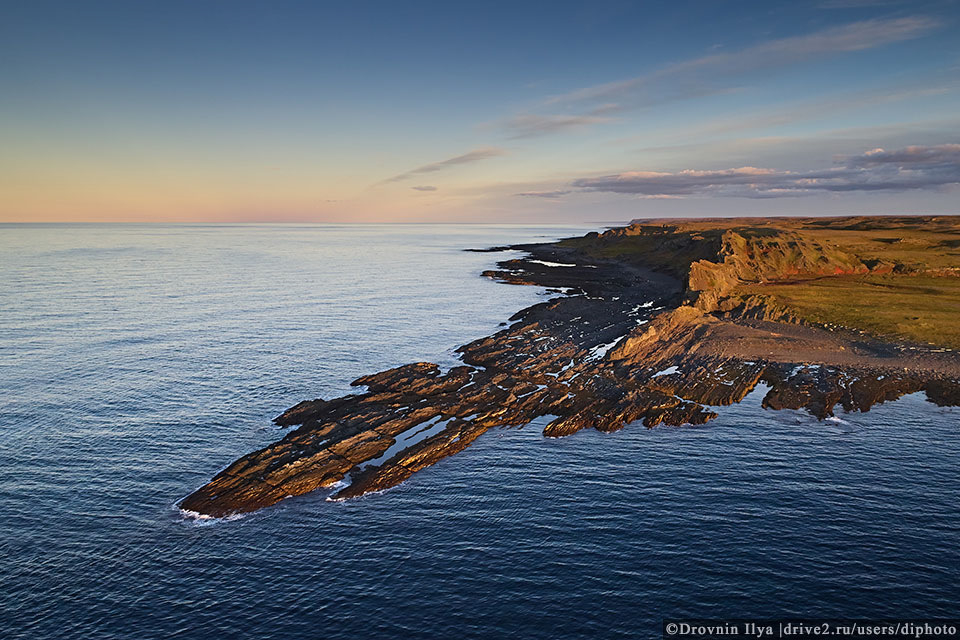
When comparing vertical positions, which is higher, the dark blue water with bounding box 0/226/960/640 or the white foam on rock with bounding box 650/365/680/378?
the white foam on rock with bounding box 650/365/680/378

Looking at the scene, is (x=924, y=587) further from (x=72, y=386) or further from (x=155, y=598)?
(x=72, y=386)

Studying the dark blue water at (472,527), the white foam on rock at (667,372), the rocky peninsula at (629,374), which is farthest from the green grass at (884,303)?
the white foam on rock at (667,372)

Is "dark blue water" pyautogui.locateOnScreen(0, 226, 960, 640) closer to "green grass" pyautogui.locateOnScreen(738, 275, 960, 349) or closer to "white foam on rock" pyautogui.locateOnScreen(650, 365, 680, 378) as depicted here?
"white foam on rock" pyautogui.locateOnScreen(650, 365, 680, 378)

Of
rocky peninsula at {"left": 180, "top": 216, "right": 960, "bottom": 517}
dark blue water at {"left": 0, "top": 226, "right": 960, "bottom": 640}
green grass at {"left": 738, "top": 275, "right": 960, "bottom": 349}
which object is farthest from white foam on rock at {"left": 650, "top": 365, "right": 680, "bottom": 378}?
green grass at {"left": 738, "top": 275, "right": 960, "bottom": 349}

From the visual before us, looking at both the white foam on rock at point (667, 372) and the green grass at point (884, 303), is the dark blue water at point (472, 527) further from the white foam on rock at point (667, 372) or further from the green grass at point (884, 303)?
the green grass at point (884, 303)

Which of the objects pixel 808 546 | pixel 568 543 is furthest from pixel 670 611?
pixel 808 546

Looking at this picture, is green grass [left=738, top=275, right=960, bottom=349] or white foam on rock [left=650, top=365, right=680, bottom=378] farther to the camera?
green grass [left=738, top=275, right=960, bottom=349]

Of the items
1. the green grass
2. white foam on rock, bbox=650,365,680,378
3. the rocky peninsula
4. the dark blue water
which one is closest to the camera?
the dark blue water

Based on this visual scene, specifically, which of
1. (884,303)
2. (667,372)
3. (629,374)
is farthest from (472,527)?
(884,303)

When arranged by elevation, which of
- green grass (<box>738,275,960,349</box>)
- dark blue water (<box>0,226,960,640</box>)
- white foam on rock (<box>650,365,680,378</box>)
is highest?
green grass (<box>738,275,960,349</box>)
